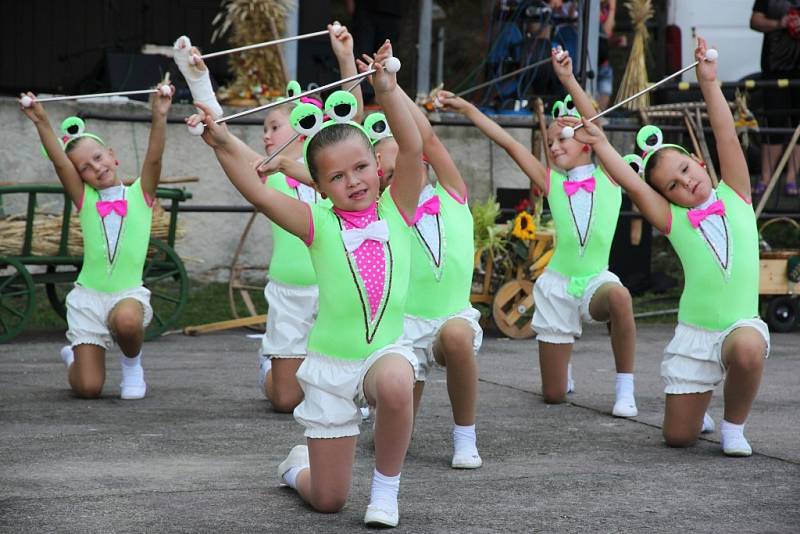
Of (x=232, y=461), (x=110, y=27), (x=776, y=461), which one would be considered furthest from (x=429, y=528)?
(x=110, y=27)

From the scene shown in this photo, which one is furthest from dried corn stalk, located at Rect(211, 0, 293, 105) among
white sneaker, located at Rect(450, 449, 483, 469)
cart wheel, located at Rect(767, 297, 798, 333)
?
white sneaker, located at Rect(450, 449, 483, 469)

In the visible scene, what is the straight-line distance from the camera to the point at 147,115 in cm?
999

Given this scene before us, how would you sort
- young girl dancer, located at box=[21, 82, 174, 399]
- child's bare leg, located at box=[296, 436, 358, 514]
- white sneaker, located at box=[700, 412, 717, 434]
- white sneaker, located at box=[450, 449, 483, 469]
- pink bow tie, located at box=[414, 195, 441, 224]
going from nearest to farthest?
child's bare leg, located at box=[296, 436, 358, 514]
white sneaker, located at box=[450, 449, 483, 469]
pink bow tie, located at box=[414, 195, 441, 224]
white sneaker, located at box=[700, 412, 717, 434]
young girl dancer, located at box=[21, 82, 174, 399]

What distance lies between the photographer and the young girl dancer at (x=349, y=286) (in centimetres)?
407

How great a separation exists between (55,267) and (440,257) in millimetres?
4151

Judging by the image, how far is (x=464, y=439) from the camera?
4887 mm

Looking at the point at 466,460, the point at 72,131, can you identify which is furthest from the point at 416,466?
the point at 72,131

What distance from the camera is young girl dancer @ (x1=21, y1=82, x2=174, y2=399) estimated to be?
6.29 m

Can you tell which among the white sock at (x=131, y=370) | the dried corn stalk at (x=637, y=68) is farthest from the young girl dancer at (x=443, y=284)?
the dried corn stalk at (x=637, y=68)

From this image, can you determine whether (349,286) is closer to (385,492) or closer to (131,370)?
(385,492)

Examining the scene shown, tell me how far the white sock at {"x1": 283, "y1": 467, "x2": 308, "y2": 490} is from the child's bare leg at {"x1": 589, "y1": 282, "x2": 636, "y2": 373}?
86.5 inches

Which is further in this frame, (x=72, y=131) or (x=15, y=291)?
(x=15, y=291)

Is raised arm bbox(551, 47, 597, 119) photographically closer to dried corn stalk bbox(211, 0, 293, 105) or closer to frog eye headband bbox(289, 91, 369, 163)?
frog eye headband bbox(289, 91, 369, 163)

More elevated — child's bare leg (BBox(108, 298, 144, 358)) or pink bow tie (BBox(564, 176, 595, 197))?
pink bow tie (BBox(564, 176, 595, 197))
